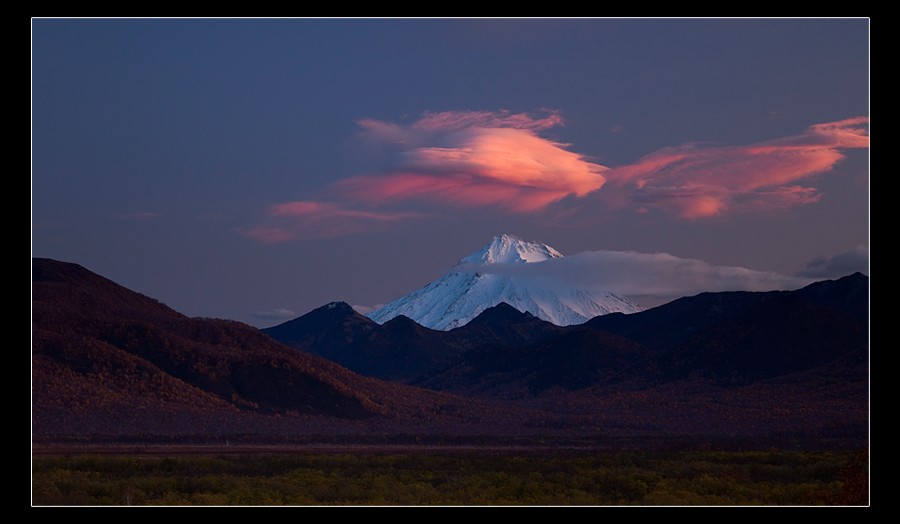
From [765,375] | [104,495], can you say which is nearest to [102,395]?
[104,495]

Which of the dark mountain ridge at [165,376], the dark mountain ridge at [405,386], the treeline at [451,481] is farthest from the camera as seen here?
the dark mountain ridge at [405,386]

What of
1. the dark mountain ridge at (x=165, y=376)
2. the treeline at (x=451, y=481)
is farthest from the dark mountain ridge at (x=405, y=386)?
the treeline at (x=451, y=481)

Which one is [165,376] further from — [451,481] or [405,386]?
[451,481]

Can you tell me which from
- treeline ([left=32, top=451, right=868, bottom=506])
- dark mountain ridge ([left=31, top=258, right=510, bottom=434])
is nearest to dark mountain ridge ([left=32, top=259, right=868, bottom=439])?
dark mountain ridge ([left=31, top=258, right=510, bottom=434])

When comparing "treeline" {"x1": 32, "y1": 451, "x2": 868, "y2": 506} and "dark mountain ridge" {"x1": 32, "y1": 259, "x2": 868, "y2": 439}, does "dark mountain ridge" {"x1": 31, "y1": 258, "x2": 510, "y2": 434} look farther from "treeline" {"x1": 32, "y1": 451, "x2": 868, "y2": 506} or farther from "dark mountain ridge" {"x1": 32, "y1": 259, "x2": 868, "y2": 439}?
"treeline" {"x1": 32, "y1": 451, "x2": 868, "y2": 506}

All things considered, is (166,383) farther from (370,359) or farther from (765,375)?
(370,359)

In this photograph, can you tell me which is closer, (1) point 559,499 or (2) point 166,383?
(1) point 559,499

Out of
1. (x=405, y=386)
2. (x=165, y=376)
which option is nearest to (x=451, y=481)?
(x=165, y=376)

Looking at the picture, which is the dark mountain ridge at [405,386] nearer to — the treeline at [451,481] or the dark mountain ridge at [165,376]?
the dark mountain ridge at [165,376]
